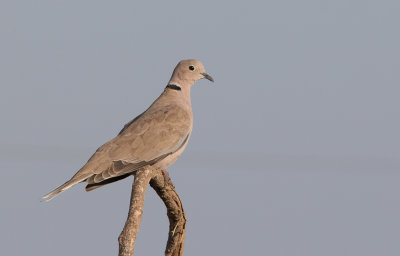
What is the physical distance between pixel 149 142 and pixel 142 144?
0.14 meters

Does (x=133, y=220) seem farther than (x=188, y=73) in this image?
No

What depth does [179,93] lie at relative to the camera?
38.3 feet

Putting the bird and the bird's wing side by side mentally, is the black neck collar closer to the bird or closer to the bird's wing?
the bird

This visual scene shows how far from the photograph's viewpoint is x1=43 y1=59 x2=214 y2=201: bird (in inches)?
382

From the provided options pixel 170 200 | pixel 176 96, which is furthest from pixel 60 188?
pixel 176 96

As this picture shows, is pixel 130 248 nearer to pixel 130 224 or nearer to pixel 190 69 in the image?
pixel 130 224

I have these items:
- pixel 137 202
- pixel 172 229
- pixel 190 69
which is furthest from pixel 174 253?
pixel 190 69

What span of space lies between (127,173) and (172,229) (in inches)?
52.0

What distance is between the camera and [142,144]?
33.9 feet

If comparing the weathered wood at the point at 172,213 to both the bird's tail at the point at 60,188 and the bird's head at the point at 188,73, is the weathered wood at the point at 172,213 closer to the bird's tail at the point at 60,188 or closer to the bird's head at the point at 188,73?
the bird's tail at the point at 60,188

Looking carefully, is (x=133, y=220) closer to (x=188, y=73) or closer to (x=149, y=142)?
(x=149, y=142)

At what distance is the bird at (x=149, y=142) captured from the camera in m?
9.70

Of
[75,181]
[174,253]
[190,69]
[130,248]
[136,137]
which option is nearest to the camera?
[130,248]

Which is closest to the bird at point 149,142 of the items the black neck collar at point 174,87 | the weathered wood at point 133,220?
the black neck collar at point 174,87
